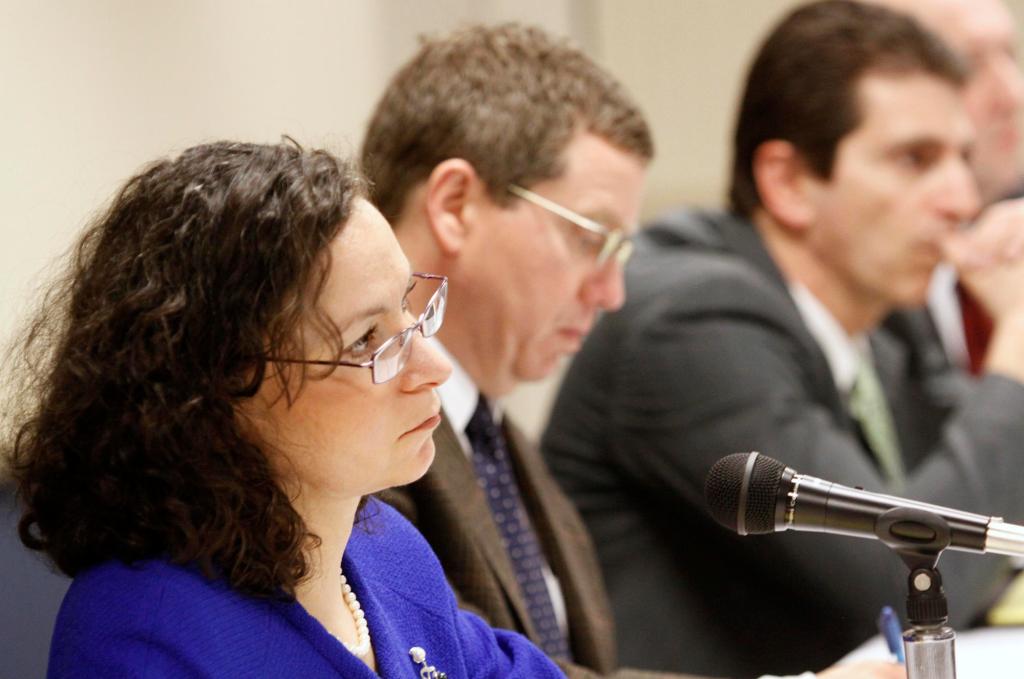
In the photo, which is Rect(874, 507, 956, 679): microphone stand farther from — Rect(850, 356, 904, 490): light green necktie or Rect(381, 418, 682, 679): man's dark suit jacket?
Rect(850, 356, 904, 490): light green necktie

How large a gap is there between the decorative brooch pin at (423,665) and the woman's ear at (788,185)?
4.57 ft

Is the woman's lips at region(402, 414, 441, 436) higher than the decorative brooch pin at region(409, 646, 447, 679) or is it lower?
higher

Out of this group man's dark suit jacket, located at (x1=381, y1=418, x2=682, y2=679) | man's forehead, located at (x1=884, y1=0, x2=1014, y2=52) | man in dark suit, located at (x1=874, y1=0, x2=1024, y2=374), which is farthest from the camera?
man in dark suit, located at (x1=874, y1=0, x2=1024, y2=374)

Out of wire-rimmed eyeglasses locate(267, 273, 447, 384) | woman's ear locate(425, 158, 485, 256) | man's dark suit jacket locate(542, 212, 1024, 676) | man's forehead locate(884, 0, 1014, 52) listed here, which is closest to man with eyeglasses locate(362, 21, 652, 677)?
woman's ear locate(425, 158, 485, 256)

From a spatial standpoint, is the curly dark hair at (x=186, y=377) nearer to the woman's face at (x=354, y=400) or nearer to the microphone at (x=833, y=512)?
the woman's face at (x=354, y=400)

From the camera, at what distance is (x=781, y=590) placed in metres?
2.00

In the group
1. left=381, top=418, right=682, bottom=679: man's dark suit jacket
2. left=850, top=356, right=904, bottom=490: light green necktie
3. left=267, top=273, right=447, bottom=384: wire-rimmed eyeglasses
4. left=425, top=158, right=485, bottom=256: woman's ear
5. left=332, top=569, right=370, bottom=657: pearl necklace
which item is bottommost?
left=850, top=356, right=904, bottom=490: light green necktie

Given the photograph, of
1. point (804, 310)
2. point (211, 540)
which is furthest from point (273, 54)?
point (211, 540)

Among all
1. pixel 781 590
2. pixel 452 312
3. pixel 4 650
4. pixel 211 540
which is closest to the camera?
pixel 211 540

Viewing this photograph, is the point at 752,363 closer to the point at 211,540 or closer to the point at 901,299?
the point at 901,299

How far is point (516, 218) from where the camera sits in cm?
167

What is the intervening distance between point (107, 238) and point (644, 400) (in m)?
1.14

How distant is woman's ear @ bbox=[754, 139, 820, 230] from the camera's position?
2334 millimetres

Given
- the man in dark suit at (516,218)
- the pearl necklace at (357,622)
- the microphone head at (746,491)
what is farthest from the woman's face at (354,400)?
the man in dark suit at (516,218)
